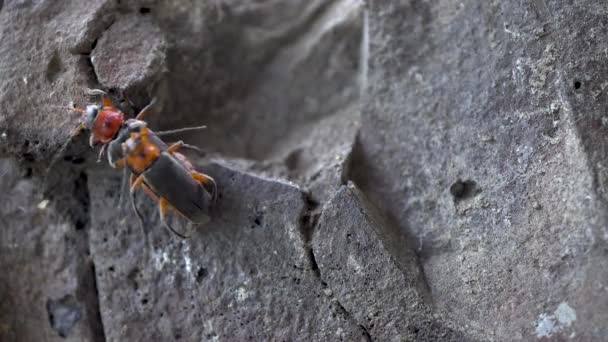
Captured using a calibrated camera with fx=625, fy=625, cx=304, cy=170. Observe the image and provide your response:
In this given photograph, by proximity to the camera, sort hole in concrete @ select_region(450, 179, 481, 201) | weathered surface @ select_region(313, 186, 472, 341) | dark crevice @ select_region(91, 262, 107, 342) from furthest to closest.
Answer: dark crevice @ select_region(91, 262, 107, 342)
hole in concrete @ select_region(450, 179, 481, 201)
weathered surface @ select_region(313, 186, 472, 341)

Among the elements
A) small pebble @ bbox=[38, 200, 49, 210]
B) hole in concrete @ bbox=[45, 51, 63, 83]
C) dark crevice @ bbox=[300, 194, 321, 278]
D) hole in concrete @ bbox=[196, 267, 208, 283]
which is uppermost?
hole in concrete @ bbox=[45, 51, 63, 83]

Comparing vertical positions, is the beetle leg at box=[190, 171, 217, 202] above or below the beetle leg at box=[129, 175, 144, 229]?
above

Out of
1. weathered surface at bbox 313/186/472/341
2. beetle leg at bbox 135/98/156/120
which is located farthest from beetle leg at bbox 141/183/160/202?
weathered surface at bbox 313/186/472/341

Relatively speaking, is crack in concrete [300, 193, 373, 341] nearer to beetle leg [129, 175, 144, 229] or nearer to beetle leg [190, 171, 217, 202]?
beetle leg [190, 171, 217, 202]

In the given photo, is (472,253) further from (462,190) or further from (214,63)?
(214,63)

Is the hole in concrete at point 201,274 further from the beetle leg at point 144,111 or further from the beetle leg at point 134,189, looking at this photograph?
the beetle leg at point 144,111

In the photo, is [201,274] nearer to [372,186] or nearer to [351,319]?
[351,319]

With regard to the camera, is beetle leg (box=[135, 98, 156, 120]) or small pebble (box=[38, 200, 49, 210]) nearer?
beetle leg (box=[135, 98, 156, 120])

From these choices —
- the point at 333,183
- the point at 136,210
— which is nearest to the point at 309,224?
the point at 333,183

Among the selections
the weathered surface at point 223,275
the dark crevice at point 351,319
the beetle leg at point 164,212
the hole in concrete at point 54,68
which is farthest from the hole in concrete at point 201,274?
the hole in concrete at point 54,68
